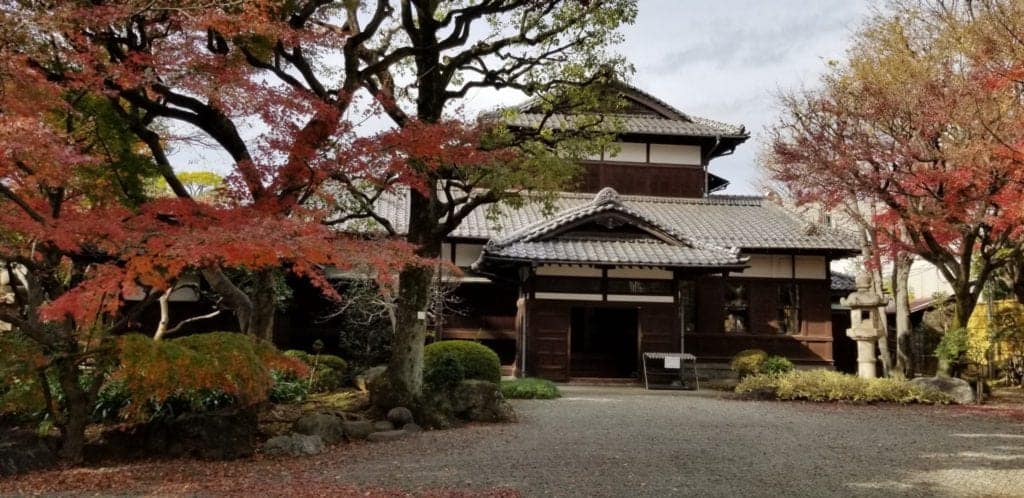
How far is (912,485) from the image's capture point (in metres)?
6.62

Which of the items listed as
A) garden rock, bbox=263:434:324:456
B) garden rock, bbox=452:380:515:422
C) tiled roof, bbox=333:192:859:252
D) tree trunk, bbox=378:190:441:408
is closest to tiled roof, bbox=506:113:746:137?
tiled roof, bbox=333:192:859:252

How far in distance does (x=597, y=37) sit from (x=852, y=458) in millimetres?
6900

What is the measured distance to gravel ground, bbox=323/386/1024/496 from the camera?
653 cm

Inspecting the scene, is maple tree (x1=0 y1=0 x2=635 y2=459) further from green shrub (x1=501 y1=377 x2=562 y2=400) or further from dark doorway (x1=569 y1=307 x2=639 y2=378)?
dark doorway (x1=569 y1=307 x2=639 y2=378)

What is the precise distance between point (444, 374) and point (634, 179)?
11.9m

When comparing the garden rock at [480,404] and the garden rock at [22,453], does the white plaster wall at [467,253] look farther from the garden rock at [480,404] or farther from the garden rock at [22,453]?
the garden rock at [22,453]

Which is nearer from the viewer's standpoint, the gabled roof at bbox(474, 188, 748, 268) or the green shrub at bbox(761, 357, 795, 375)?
the gabled roof at bbox(474, 188, 748, 268)

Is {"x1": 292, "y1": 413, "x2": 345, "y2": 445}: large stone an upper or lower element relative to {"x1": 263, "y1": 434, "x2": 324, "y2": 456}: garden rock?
upper

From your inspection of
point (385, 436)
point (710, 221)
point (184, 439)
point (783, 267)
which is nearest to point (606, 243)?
point (710, 221)

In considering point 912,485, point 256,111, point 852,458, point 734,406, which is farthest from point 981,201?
point 256,111

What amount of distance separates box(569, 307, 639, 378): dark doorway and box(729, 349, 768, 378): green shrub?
9.17 feet

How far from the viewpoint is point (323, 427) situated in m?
8.99

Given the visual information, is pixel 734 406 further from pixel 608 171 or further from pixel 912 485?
pixel 608 171

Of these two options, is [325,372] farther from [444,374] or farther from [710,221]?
[710,221]
